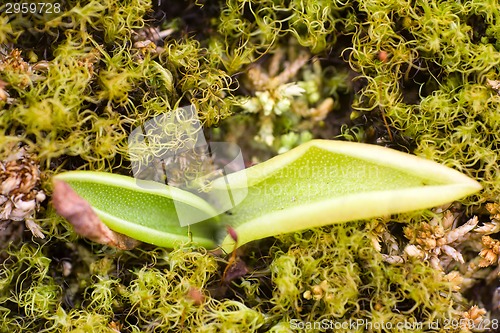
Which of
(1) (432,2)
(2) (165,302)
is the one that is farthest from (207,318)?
(1) (432,2)

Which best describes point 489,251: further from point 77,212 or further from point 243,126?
point 77,212

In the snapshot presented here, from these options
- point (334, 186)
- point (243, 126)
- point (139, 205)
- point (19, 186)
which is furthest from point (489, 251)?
point (19, 186)

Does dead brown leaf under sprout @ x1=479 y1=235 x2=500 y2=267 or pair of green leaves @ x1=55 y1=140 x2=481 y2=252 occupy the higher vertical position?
pair of green leaves @ x1=55 y1=140 x2=481 y2=252

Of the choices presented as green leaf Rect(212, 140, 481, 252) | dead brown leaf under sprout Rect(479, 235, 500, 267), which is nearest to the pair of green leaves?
green leaf Rect(212, 140, 481, 252)

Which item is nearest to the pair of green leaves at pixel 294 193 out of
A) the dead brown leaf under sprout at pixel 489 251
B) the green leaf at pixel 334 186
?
the green leaf at pixel 334 186

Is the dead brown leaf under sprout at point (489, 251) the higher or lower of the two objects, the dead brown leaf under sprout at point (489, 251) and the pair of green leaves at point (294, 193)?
the lower

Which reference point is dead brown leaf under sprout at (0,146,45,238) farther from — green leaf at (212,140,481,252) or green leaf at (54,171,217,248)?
green leaf at (212,140,481,252)

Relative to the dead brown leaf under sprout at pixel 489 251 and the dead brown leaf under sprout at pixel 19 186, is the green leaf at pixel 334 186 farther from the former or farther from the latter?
the dead brown leaf under sprout at pixel 19 186
